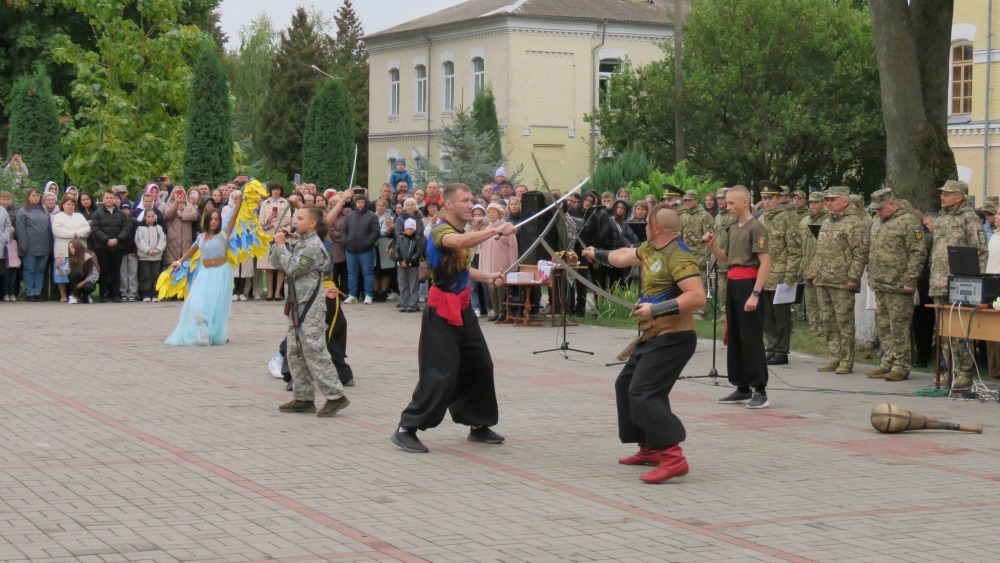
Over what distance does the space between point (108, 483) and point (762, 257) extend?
6420 millimetres

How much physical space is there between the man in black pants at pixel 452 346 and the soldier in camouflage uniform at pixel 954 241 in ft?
18.1

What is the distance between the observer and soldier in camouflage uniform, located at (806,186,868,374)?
48.4ft

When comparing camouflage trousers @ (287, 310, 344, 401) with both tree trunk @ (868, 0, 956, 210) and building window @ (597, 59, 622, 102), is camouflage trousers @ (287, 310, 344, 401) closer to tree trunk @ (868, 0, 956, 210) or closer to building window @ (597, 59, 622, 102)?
tree trunk @ (868, 0, 956, 210)

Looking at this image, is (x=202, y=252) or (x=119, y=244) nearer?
(x=202, y=252)

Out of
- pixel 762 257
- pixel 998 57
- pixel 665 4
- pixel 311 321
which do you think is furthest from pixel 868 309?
pixel 665 4

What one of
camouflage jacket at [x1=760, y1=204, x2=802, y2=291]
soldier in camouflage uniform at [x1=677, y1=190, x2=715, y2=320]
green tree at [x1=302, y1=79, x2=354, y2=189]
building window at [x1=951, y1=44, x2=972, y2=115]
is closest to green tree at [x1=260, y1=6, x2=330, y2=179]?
green tree at [x1=302, y1=79, x2=354, y2=189]

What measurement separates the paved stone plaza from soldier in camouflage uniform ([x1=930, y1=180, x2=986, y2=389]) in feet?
2.03

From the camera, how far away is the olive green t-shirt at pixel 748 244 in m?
12.5

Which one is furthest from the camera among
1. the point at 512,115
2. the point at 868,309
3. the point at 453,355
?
the point at 512,115

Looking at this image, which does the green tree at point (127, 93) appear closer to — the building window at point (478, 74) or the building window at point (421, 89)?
the building window at point (478, 74)

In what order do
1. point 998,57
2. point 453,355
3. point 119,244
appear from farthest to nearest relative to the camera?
point 998,57 < point 119,244 < point 453,355

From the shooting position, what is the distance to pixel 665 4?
2375 inches

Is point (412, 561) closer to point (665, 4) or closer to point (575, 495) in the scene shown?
point (575, 495)

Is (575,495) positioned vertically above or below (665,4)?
below
